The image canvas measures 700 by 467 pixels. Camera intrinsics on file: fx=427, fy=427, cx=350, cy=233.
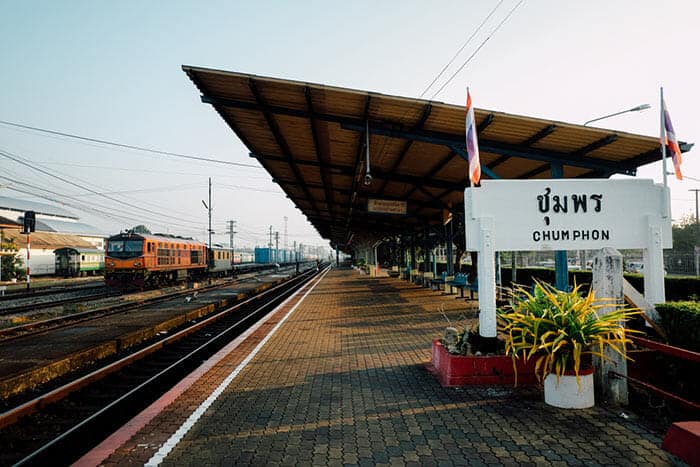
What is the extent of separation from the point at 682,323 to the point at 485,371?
252 centimetres

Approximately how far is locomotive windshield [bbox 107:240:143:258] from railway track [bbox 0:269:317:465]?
1478 cm

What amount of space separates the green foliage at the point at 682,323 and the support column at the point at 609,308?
976 mm

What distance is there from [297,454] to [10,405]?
464 centimetres

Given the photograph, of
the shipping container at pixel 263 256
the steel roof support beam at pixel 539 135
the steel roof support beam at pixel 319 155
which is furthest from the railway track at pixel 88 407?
the shipping container at pixel 263 256

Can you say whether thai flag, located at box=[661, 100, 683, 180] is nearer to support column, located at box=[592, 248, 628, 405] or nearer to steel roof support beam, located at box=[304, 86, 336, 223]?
support column, located at box=[592, 248, 628, 405]

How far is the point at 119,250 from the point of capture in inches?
888

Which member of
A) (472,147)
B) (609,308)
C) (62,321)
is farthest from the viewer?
(62,321)

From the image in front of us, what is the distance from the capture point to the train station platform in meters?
3.62

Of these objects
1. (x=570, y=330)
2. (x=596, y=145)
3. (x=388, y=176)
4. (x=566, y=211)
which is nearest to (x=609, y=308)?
(x=570, y=330)

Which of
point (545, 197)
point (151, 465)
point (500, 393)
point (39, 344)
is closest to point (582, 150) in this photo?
point (545, 197)

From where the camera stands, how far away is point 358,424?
431 cm

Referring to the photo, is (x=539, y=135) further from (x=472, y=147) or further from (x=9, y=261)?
(x=9, y=261)

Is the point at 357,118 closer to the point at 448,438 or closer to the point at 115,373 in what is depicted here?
the point at 115,373

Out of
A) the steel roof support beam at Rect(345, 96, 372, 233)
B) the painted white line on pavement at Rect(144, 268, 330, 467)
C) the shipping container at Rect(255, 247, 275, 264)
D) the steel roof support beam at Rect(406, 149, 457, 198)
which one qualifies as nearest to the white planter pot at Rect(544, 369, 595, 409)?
the painted white line on pavement at Rect(144, 268, 330, 467)
